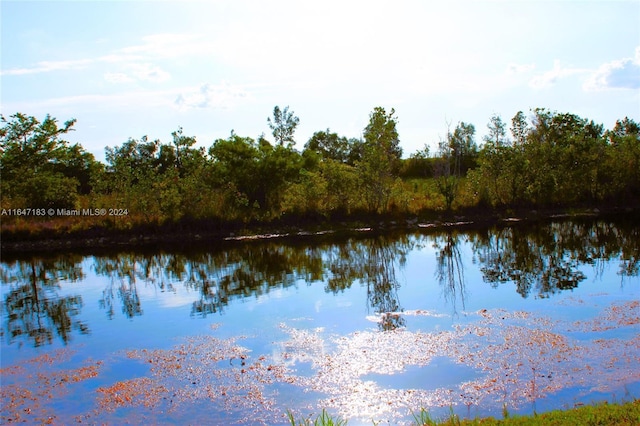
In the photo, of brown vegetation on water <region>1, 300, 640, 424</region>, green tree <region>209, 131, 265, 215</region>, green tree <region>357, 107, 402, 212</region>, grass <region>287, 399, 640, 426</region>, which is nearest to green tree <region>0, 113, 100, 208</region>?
green tree <region>209, 131, 265, 215</region>

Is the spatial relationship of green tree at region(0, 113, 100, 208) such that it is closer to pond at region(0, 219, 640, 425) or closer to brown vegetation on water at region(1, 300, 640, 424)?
pond at region(0, 219, 640, 425)

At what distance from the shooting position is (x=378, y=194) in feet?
99.2

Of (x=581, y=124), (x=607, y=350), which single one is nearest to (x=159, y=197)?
(x=607, y=350)

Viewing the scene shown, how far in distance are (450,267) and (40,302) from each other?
493 inches

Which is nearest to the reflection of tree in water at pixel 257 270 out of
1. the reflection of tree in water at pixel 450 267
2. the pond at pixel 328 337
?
the pond at pixel 328 337

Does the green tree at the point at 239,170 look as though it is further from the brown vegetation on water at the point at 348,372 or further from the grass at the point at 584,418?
the grass at the point at 584,418

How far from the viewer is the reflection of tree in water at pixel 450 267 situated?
46.9 ft

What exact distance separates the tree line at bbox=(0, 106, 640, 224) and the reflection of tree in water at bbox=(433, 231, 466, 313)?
654 cm

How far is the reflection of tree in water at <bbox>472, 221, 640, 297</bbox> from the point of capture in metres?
15.1

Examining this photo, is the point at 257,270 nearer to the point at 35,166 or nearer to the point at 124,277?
the point at 124,277

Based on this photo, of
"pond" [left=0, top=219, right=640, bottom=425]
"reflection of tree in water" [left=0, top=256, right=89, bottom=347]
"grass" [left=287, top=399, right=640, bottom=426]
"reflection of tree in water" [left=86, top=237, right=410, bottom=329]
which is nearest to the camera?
"grass" [left=287, top=399, right=640, bottom=426]

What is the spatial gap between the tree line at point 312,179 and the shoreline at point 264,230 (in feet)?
1.98

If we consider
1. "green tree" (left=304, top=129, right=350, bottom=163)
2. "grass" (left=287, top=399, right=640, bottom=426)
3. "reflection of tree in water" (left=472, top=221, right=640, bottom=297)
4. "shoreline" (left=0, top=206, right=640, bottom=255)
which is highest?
"green tree" (left=304, top=129, right=350, bottom=163)

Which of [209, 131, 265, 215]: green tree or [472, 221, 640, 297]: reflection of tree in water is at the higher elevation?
[209, 131, 265, 215]: green tree
